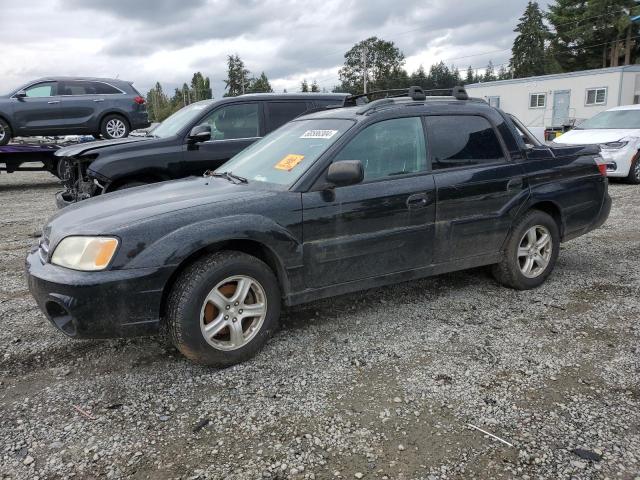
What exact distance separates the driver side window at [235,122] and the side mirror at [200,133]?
1.31ft

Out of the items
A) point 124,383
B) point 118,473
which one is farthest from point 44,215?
point 118,473

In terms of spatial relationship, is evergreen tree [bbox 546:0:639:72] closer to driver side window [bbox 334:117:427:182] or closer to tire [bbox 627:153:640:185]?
tire [bbox 627:153:640:185]

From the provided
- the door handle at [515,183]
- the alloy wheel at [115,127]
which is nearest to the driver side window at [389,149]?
the door handle at [515,183]

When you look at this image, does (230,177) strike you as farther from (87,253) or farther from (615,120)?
(615,120)

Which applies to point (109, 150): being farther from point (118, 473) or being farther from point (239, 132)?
point (118, 473)

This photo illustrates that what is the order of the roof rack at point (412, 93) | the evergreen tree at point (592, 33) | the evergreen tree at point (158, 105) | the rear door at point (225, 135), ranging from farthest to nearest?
the evergreen tree at point (158, 105) < the evergreen tree at point (592, 33) < the rear door at point (225, 135) < the roof rack at point (412, 93)

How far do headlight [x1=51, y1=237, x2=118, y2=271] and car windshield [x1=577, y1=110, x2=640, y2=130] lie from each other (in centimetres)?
1207

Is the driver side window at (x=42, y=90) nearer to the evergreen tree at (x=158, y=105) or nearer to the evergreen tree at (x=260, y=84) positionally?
the evergreen tree at (x=158, y=105)

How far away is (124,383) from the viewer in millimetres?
3221

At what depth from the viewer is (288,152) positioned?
4.07 metres

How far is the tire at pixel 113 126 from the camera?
11.8 metres

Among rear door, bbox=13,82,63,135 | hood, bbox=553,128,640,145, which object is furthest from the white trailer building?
rear door, bbox=13,82,63,135

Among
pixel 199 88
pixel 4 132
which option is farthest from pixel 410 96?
pixel 199 88

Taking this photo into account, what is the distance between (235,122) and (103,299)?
15.1 ft
